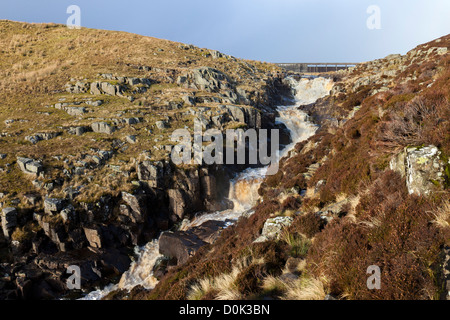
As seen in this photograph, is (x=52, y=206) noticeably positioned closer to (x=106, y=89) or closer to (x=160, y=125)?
(x=160, y=125)

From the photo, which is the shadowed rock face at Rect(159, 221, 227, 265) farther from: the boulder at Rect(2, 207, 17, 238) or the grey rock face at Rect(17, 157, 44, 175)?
the grey rock face at Rect(17, 157, 44, 175)

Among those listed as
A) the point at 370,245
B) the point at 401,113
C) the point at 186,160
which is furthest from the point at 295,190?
the point at 186,160

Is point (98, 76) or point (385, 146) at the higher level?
point (98, 76)

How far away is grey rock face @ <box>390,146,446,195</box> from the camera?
15.9 feet

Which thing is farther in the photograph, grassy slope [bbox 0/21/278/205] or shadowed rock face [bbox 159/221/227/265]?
grassy slope [bbox 0/21/278/205]

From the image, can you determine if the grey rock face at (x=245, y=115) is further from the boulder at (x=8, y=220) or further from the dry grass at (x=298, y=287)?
the dry grass at (x=298, y=287)

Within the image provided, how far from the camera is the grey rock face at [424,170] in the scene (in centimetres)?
485

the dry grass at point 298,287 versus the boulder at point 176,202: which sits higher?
the dry grass at point 298,287

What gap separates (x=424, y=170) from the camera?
5.03m

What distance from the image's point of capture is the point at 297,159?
1770 centimetres

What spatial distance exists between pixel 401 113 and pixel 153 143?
23.0 m

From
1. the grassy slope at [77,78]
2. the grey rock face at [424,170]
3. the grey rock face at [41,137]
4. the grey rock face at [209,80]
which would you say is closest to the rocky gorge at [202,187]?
the grey rock face at [424,170]

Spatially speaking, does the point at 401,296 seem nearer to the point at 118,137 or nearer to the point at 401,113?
the point at 401,113

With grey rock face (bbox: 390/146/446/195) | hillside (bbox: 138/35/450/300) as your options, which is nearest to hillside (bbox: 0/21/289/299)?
hillside (bbox: 138/35/450/300)
